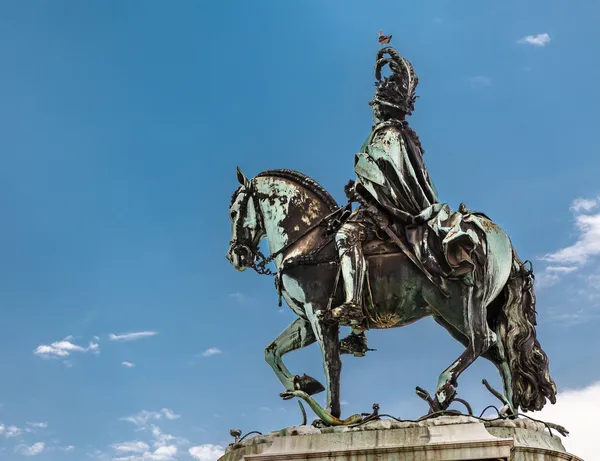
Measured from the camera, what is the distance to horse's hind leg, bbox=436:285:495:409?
11445mm

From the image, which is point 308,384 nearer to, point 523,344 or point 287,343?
point 287,343

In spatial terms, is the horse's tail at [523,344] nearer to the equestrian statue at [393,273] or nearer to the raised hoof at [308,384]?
the equestrian statue at [393,273]

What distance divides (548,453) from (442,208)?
11.6ft

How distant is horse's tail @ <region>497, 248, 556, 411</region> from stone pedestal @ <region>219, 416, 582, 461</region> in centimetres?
113

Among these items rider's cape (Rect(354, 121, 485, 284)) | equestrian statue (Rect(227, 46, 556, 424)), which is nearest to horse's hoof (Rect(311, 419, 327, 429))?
equestrian statue (Rect(227, 46, 556, 424))

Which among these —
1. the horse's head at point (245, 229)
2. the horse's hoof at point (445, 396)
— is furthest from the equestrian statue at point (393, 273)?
the horse's head at point (245, 229)

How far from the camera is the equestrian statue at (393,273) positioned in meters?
12.0

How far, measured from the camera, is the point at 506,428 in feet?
34.3

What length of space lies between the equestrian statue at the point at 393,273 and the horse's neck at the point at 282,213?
2 cm

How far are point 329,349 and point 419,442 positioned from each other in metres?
2.25

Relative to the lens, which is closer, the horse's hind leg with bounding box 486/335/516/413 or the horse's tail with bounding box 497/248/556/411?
the horse's tail with bounding box 497/248/556/411

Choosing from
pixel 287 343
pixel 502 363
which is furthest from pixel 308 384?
pixel 502 363

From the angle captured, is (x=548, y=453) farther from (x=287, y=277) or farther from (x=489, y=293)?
(x=287, y=277)

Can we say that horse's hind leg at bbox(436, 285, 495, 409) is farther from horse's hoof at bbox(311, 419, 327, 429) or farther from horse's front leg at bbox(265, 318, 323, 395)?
horse's front leg at bbox(265, 318, 323, 395)
